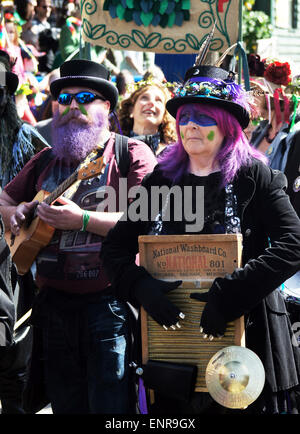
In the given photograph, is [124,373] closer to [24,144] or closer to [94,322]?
[94,322]

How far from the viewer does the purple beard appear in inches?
154

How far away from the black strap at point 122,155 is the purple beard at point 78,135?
129 mm

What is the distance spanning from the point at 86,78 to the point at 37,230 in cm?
87

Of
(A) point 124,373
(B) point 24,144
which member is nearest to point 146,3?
(B) point 24,144

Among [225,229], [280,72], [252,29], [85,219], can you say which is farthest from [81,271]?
[252,29]

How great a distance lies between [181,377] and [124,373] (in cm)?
67

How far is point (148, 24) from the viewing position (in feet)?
16.9

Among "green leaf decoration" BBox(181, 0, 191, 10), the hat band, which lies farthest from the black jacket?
"green leaf decoration" BBox(181, 0, 191, 10)

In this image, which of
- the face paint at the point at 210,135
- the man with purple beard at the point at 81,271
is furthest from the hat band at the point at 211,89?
the man with purple beard at the point at 81,271

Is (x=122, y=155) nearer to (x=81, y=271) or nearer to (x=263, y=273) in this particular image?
(x=81, y=271)

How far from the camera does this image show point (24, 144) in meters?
4.80

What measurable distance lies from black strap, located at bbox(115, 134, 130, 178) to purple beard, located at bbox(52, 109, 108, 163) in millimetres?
129

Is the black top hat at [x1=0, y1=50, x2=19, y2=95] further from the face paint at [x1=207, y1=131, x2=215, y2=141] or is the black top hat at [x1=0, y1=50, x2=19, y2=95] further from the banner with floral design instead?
the face paint at [x1=207, y1=131, x2=215, y2=141]
